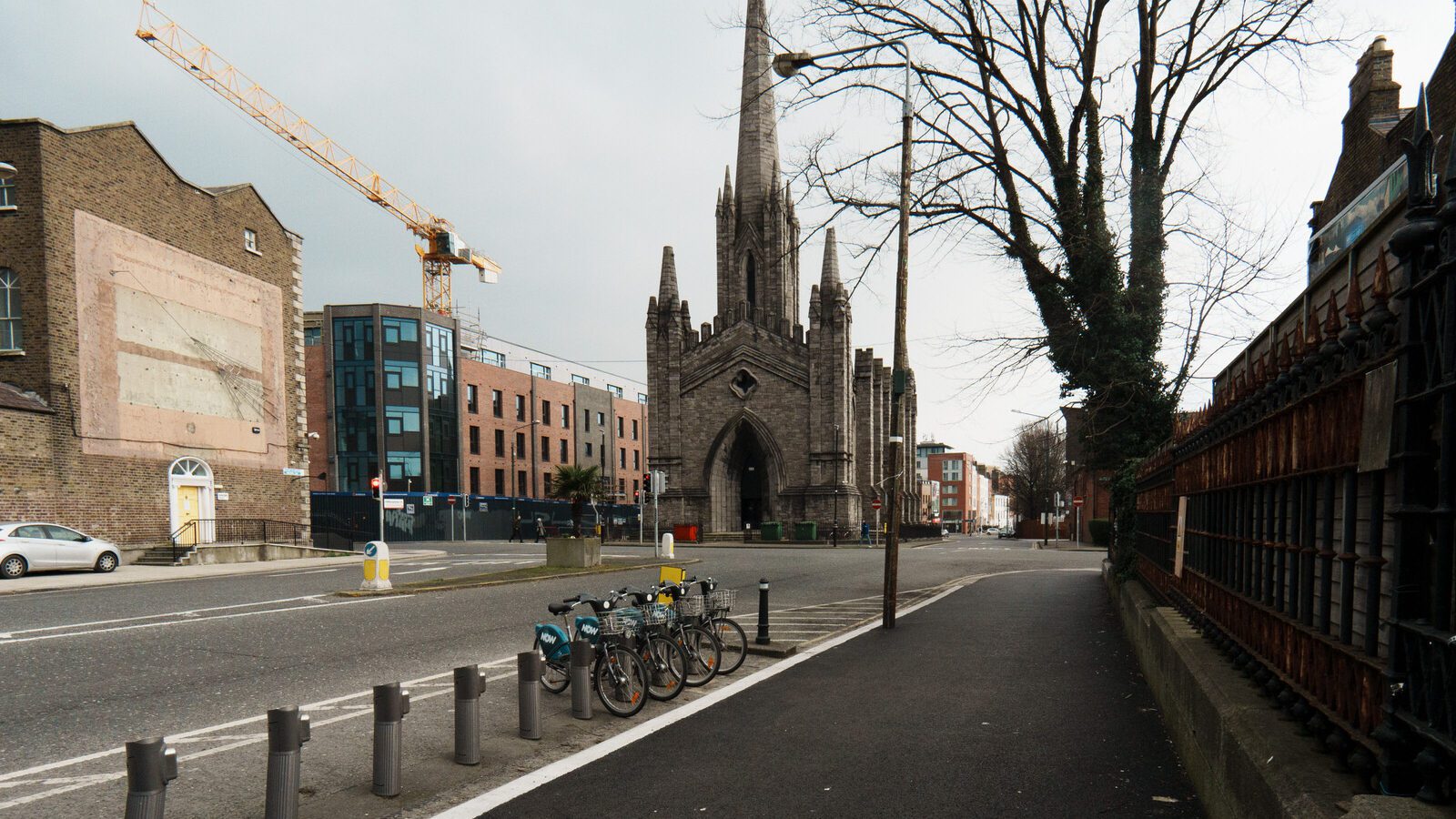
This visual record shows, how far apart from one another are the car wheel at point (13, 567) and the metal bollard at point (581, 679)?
21.3 m

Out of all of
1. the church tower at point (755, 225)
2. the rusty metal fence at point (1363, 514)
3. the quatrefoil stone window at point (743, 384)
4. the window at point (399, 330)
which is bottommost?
the rusty metal fence at point (1363, 514)

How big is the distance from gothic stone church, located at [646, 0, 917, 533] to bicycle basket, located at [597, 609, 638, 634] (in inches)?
1766

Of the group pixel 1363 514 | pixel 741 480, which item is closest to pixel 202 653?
pixel 1363 514

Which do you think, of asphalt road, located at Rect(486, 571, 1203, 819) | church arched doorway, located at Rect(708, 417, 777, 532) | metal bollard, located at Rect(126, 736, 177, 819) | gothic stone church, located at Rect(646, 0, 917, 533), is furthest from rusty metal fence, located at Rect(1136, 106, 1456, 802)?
church arched doorway, located at Rect(708, 417, 777, 532)

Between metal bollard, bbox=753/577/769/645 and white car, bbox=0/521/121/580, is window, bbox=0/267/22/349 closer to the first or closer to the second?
white car, bbox=0/521/121/580

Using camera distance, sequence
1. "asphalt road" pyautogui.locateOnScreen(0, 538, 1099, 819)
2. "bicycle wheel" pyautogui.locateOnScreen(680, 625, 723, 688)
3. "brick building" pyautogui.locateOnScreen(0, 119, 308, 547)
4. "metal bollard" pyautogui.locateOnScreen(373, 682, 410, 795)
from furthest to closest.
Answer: "brick building" pyautogui.locateOnScreen(0, 119, 308, 547)
"bicycle wheel" pyautogui.locateOnScreen(680, 625, 723, 688)
"asphalt road" pyautogui.locateOnScreen(0, 538, 1099, 819)
"metal bollard" pyautogui.locateOnScreen(373, 682, 410, 795)

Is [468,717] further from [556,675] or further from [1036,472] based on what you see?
[1036,472]

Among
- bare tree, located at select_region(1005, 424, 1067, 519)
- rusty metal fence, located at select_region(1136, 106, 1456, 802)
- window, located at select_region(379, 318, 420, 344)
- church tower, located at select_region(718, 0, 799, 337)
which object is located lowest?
bare tree, located at select_region(1005, 424, 1067, 519)

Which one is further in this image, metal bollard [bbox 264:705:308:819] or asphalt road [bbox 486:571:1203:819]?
asphalt road [bbox 486:571:1203:819]

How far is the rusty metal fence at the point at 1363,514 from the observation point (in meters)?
2.39

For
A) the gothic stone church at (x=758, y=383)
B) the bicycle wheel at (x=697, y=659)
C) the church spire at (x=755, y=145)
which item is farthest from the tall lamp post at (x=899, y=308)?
the church spire at (x=755, y=145)

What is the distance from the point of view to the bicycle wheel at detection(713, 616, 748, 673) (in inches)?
372

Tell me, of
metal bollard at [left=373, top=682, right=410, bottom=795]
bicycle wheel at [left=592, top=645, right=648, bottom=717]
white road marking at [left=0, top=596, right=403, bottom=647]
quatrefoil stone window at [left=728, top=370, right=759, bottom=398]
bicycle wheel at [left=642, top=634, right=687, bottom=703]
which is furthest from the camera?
quatrefoil stone window at [left=728, top=370, right=759, bottom=398]

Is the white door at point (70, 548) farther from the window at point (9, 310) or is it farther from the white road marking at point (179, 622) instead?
the white road marking at point (179, 622)
